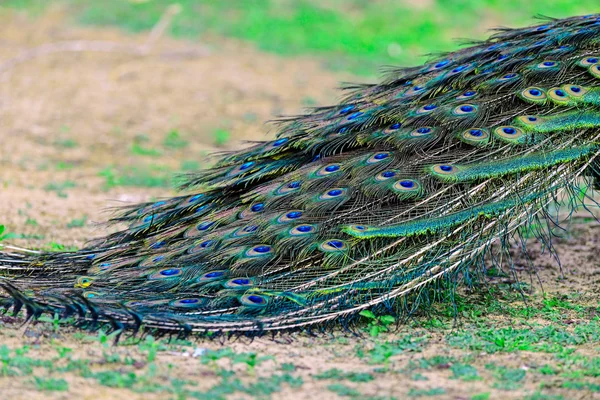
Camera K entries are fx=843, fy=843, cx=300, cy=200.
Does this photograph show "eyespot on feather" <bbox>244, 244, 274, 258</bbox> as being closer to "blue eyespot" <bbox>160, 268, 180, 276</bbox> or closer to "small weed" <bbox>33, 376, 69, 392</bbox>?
"blue eyespot" <bbox>160, 268, 180, 276</bbox>

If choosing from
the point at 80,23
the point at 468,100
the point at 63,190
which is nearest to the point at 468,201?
the point at 468,100

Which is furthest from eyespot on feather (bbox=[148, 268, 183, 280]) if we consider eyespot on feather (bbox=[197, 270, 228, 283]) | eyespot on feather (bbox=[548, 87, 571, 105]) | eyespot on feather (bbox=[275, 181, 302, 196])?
eyespot on feather (bbox=[548, 87, 571, 105])

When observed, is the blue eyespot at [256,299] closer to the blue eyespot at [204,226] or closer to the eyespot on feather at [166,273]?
the eyespot on feather at [166,273]

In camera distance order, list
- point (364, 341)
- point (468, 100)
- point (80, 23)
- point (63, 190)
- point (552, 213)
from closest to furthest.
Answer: point (364, 341) → point (468, 100) → point (552, 213) → point (63, 190) → point (80, 23)

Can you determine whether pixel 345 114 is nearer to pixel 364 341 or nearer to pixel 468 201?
pixel 468 201

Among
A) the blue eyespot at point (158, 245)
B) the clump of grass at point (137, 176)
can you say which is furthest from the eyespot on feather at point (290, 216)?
the clump of grass at point (137, 176)

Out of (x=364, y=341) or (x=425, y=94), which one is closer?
(x=364, y=341)
